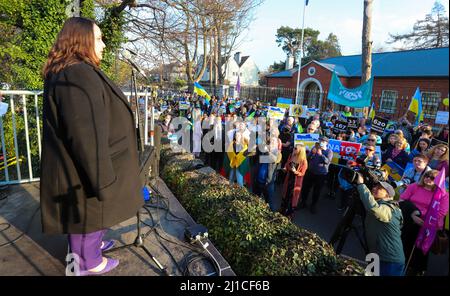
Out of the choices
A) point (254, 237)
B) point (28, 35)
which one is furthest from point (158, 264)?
point (28, 35)

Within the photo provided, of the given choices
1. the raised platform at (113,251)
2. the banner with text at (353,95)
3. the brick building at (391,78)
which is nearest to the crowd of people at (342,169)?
the banner with text at (353,95)

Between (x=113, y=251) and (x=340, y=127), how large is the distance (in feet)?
25.9

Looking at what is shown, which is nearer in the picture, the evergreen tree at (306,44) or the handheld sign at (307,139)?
the handheld sign at (307,139)

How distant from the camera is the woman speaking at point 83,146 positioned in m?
1.70

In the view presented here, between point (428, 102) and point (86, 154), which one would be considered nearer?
point (86, 154)

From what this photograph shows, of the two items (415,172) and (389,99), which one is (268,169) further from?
(389,99)

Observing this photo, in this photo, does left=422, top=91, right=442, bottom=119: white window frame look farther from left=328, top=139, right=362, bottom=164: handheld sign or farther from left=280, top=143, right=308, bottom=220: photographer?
left=280, top=143, right=308, bottom=220: photographer

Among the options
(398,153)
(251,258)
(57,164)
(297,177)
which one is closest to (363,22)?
(398,153)

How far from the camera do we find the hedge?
2.28 m

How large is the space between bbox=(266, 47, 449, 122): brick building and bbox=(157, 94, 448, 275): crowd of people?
895 centimetres

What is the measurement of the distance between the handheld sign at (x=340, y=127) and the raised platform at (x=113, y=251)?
6754 mm

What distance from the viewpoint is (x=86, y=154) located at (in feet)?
5.55

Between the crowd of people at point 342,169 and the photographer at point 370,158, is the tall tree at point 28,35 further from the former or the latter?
the photographer at point 370,158

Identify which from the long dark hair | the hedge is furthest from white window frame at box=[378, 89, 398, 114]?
the long dark hair
